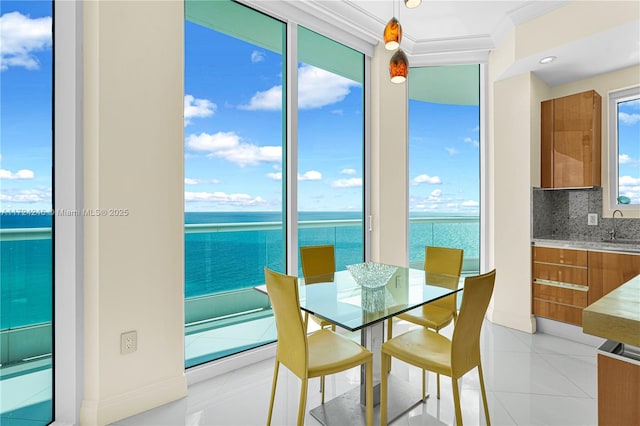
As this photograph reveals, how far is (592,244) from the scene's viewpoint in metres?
2.91

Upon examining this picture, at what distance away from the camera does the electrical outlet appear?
192cm

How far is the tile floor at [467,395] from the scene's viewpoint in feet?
6.29

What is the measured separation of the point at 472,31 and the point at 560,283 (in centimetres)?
272

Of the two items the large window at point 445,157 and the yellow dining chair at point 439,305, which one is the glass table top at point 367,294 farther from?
the large window at point 445,157

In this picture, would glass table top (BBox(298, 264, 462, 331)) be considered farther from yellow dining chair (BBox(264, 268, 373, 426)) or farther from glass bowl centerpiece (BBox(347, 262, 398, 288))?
yellow dining chair (BBox(264, 268, 373, 426))

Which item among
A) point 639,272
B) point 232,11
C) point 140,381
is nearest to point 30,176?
point 140,381

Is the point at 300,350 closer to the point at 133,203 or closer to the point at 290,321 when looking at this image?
the point at 290,321

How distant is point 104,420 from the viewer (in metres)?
1.85

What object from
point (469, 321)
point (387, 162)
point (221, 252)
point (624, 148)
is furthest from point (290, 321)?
point (624, 148)

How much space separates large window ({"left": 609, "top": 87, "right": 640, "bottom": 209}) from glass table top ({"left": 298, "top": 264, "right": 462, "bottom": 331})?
2.31 meters

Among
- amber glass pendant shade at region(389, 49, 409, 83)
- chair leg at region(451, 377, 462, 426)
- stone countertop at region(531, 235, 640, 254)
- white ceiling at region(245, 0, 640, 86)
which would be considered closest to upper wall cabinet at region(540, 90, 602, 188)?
white ceiling at region(245, 0, 640, 86)

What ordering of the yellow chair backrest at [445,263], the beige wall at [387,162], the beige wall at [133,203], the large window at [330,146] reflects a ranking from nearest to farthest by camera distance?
the beige wall at [133,203], the yellow chair backrest at [445,263], the large window at [330,146], the beige wall at [387,162]

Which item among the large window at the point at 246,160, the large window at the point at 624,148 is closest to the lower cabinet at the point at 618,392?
the large window at the point at 246,160

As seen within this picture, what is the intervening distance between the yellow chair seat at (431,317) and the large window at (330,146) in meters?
1.13
